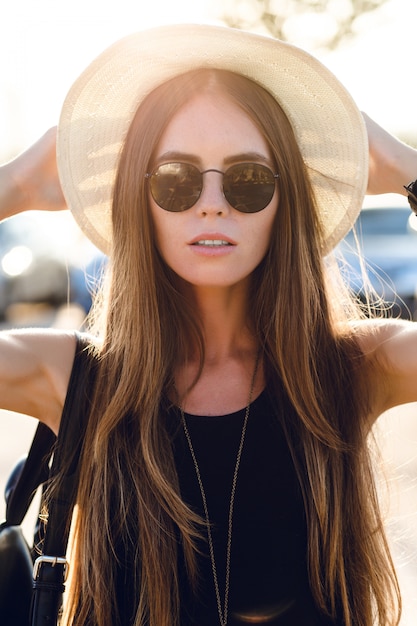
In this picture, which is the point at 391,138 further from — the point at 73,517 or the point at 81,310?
the point at 81,310

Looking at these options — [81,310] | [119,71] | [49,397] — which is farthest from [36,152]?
[81,310]

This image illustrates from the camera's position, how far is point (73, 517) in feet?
7.62

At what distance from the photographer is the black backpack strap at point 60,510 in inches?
81.9

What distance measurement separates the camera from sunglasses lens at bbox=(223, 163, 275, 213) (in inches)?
95.0

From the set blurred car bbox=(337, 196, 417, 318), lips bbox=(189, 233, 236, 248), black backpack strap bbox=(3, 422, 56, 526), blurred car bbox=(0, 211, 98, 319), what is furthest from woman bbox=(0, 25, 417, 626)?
blurred car bbox=(0, 211, 98, 319)

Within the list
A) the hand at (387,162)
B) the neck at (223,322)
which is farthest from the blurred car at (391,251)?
the neck at (223,322)

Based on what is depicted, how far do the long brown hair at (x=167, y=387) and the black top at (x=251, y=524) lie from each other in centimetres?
4

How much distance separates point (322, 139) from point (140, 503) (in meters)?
1.26

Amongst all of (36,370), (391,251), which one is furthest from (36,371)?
(391,251)

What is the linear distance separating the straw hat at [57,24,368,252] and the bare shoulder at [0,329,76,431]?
1.81 feet

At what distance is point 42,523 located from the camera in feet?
8.07

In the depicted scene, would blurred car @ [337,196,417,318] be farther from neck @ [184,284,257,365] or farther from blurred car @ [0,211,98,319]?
neck @ [184,284,257,365]

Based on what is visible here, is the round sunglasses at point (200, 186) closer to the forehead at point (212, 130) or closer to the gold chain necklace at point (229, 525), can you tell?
the forehead at point (212, 130)

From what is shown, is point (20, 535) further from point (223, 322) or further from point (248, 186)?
point (248, 186)
